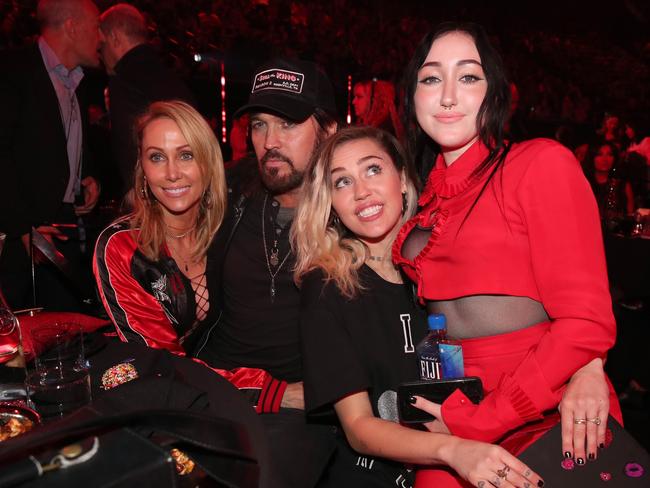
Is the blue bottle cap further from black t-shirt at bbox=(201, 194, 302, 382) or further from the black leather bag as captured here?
the black leather bag

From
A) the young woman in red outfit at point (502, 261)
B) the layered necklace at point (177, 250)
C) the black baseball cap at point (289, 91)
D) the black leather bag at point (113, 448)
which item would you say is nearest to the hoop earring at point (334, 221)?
the young woman in red outfit at point (502, 261)

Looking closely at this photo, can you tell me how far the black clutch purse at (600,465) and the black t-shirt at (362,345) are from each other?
0.52 m

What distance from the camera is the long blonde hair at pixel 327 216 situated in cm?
197

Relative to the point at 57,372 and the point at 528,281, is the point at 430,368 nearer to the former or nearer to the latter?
the point at 528,281

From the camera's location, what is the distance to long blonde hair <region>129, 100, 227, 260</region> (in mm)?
2363

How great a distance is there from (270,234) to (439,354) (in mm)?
989

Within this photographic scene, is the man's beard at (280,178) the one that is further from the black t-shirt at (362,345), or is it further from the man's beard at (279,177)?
the black t-shirt at (362,345)

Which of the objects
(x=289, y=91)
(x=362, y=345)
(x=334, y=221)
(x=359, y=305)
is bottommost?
(x=362, y=345)

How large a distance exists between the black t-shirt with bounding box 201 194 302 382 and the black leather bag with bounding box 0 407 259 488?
4.96 ft

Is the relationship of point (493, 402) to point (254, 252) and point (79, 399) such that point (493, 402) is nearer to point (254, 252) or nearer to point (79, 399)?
point (79, 399)

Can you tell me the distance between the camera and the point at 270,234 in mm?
2359

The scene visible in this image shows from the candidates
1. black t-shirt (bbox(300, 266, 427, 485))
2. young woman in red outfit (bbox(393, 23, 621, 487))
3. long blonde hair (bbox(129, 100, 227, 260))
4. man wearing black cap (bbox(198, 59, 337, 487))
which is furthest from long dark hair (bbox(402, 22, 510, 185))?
long blonde hair (bbox(129, 100, 227, 260))

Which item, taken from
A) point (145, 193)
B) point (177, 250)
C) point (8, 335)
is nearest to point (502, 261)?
point (8, 335)

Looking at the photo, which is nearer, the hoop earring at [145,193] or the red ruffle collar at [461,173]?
the red ruffle collar at [461,173]
